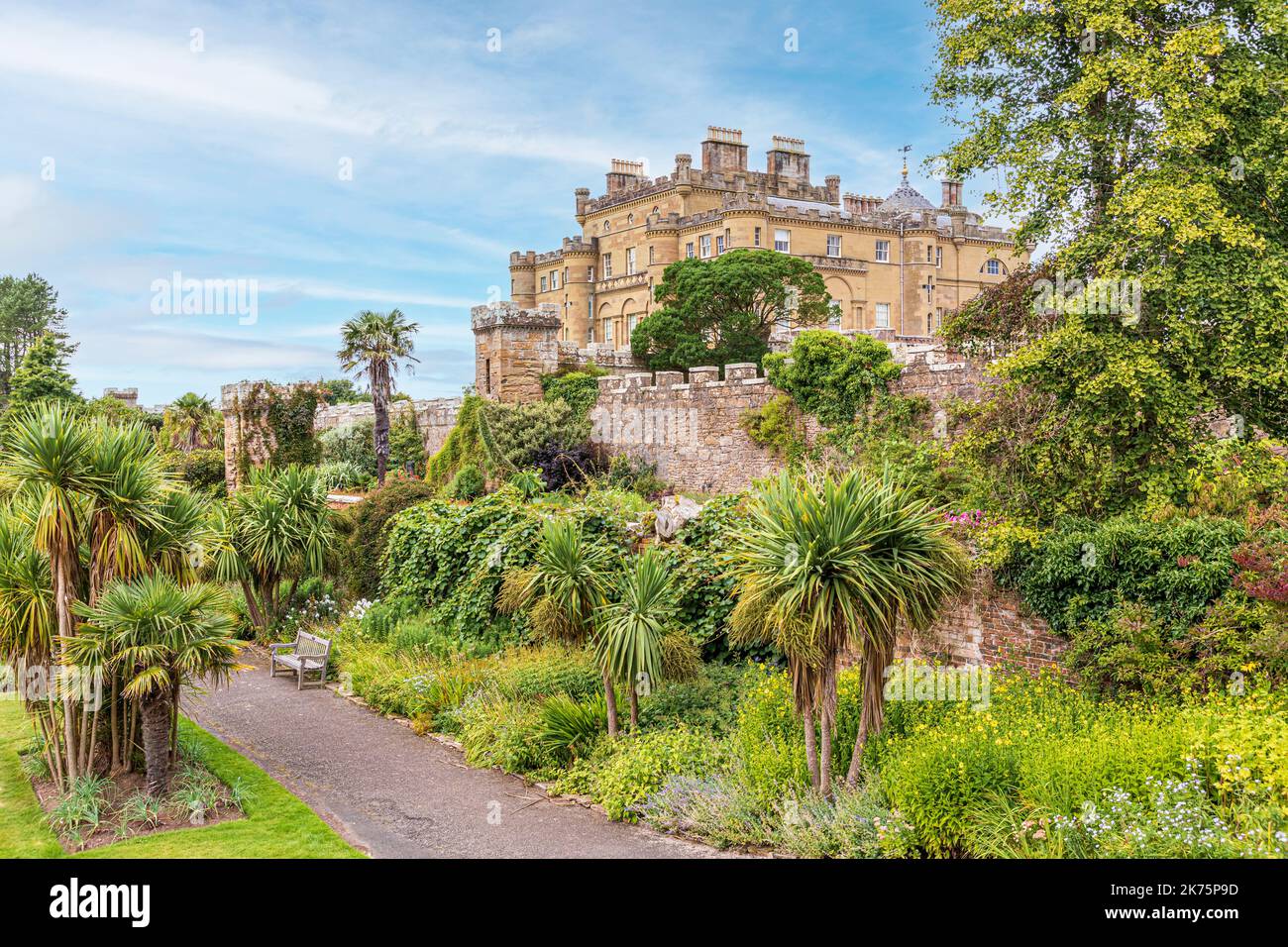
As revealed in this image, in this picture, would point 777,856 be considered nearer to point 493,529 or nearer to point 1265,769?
point 1265,769

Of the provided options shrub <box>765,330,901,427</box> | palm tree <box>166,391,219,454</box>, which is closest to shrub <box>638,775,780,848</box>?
shrub <box>765,330,901,427</box>

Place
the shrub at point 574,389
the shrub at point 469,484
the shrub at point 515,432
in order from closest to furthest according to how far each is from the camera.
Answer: the shrub at point 515,432, the shrub at point 469,484, the shrub at point 574,389

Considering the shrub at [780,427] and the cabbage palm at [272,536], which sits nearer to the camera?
the cabbage palm at [272,536]

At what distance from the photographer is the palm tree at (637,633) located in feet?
36.0

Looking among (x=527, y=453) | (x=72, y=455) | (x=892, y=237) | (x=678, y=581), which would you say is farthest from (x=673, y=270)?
(x=72, y=455)

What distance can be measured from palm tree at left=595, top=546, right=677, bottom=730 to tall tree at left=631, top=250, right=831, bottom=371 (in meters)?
33.1

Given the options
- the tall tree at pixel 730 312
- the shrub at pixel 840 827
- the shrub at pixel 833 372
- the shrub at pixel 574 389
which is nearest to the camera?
the shrub at pixel 840 827

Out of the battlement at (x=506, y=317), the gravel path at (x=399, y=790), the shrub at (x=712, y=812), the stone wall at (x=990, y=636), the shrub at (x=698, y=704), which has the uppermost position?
the battlement at (x=506, y=317)

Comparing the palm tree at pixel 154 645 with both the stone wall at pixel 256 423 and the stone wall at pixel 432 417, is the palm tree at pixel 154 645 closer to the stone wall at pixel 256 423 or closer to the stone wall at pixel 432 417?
the stone wall at pixel 432 417

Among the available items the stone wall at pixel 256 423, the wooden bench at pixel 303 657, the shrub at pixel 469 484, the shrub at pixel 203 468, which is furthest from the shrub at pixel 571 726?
the shrub at pixel 203 468

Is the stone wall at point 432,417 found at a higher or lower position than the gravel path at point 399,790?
higher

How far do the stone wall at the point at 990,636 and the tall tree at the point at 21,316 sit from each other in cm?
6093

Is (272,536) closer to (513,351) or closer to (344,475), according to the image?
(513,351)

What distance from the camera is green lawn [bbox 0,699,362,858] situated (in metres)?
9.38
